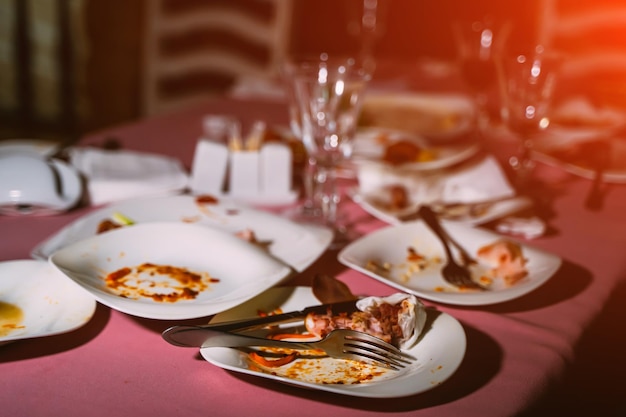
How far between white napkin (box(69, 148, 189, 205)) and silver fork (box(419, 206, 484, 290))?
37 centimetres

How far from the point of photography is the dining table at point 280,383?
0.57m

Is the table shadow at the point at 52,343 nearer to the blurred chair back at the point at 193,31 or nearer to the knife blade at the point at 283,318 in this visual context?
the knife blade at the point at 283,318

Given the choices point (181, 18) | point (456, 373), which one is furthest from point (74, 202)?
point (181, 18)

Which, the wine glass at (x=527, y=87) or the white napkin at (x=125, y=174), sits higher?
the wine glass at (x=527, y=87)

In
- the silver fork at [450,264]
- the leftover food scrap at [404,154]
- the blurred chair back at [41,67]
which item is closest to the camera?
the silver fork at [450,264]

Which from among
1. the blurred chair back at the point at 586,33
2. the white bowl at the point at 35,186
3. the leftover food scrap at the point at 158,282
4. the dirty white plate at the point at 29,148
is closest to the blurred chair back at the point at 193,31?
the blurred chair back at the point at 586,33

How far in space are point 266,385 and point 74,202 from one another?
52 centimetres

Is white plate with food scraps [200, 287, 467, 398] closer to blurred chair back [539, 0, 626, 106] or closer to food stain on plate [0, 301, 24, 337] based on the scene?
food stain on plate [0, 301, 24, 337]

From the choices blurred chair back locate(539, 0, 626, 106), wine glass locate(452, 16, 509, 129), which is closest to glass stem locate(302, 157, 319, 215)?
wine glass locate(452, 16, 509, 129)

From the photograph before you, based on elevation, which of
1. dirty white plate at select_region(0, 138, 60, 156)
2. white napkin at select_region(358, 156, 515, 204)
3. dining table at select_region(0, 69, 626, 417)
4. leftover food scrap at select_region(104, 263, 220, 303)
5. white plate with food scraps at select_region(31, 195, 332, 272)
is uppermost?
dirty white plate at select_region(0, 138, 60, 156)

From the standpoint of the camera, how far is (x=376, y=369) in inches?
24.5

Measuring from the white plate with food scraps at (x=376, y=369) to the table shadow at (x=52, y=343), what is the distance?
0.11m

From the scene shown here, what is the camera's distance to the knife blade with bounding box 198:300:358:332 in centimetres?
64

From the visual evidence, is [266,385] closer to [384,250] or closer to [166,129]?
[384,250]
